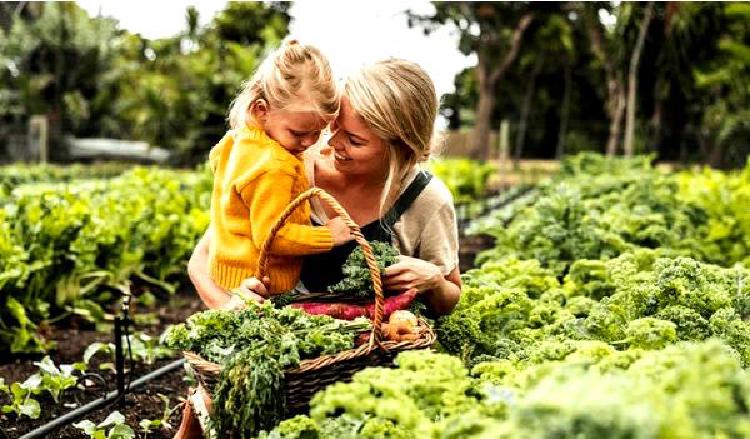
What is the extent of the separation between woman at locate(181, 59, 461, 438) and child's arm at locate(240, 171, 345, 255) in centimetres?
16

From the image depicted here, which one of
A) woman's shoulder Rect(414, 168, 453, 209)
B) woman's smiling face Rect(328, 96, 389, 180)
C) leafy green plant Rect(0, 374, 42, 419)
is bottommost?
leafy green plant Rect(0, 374, 42, 419)

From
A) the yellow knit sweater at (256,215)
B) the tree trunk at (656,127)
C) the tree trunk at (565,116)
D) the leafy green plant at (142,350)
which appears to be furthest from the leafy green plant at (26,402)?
the tree trunk at (656,127)

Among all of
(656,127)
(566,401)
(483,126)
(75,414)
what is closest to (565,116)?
(483,126)

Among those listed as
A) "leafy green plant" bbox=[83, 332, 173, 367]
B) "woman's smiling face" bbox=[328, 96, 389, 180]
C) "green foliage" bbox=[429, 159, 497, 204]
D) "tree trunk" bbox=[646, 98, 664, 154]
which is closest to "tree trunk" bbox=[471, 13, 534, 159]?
"tree trunk" bbox=[646, 98, 664, 154]

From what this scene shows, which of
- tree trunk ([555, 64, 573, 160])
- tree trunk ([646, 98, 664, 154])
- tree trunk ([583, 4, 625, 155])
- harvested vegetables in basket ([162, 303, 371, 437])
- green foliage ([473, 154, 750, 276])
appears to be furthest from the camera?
tree trunk ([555, 64, 573, 160])

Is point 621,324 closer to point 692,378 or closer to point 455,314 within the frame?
point 455,314

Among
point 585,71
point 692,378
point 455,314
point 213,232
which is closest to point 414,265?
point 455,314

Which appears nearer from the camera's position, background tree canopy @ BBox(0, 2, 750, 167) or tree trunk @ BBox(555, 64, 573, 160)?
background tree canopy @ BBox(0, 2, 750, 167)

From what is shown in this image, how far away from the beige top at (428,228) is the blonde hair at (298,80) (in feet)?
1.63

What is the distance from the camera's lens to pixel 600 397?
4.37ft

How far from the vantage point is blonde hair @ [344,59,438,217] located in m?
2.94

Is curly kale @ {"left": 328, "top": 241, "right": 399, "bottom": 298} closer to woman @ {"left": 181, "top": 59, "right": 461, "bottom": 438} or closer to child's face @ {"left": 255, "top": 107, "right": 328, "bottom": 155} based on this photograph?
woman @ {"left": 181, "top": 59, "right": 461, "bottom": 438}

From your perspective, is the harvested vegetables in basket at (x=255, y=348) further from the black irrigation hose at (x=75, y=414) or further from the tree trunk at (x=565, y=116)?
the tree trunk at (x=565, y=116)

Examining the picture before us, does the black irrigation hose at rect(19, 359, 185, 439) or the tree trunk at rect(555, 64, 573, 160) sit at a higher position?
the tree trunk at rect(555, 64, 573, 160)
